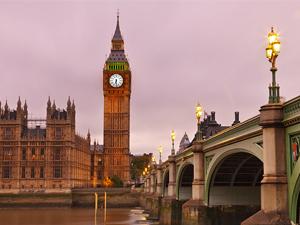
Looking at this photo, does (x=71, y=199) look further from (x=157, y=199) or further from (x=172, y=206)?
(x=172, y=206)

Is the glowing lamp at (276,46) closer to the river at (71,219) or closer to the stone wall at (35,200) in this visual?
the river at (71,219)

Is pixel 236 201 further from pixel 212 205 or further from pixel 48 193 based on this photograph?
pixel 48 193

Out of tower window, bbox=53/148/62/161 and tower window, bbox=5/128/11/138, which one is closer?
tower window, bbox=5/128/11/138

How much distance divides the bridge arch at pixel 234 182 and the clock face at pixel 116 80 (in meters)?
142

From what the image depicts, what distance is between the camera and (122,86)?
6949 inches

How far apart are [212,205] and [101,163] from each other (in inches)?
5553

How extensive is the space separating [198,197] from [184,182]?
18.0 m

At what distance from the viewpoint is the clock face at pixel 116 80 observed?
17662 cm

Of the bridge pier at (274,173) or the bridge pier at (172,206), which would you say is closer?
the bridge pier at (274,173)

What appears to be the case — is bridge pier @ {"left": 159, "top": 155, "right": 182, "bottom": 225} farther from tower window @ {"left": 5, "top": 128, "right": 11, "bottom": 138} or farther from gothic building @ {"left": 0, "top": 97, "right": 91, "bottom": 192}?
tower window @ {"left": 5, "top": 128, "right": 11, "bottom": 138}

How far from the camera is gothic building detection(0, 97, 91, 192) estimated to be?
456 ft

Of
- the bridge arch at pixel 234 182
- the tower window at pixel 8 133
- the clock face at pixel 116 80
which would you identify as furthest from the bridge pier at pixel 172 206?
the clock face at pixel 116 80

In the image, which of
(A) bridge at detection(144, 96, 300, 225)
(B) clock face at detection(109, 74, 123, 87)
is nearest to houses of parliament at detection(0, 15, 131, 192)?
(B) clock face at detection(109, 74, 123, 87)

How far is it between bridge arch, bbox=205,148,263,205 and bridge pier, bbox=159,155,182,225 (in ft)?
49.4
